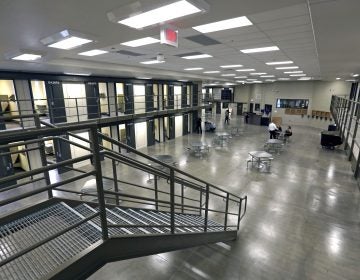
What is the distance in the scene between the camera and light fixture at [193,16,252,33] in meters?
3.19

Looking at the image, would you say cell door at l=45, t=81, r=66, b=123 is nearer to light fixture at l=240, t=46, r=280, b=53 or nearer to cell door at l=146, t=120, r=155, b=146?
cell door at l=146, t=120, r=155, b=146

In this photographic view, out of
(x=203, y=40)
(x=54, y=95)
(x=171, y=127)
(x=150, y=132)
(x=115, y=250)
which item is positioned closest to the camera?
(x=115, y=250)

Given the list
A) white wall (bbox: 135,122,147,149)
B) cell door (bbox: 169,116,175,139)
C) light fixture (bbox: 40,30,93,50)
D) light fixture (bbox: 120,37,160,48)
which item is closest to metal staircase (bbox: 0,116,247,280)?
light fixture (bbox: 40,30,93,50)

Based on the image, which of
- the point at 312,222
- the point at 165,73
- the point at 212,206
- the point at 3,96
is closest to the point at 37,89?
the point at 3,96

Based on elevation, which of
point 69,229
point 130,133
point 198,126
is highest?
point 69,229

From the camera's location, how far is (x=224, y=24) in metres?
3.36

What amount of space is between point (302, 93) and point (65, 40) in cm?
2170

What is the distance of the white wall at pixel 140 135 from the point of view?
12.0 metres

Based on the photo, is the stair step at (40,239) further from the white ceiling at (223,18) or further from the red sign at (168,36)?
the red sign at (168,36)

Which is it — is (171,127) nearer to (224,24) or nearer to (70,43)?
(70,43)

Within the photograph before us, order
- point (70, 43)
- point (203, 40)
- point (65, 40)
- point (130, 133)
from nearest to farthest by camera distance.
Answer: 1. point (65, 40)
2. point (70, 43)
3. point (203, 40)
4. point (130, 133)

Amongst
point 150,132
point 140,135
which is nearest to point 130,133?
point 140,135

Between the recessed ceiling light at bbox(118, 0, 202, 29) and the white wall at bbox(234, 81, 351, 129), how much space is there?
21.0 m

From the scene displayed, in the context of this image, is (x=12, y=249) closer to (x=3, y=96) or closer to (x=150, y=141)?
(x=3, y=96)
